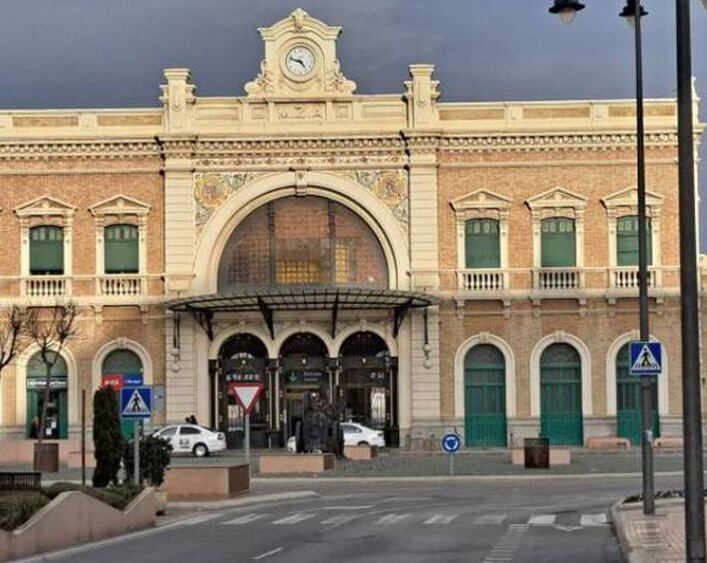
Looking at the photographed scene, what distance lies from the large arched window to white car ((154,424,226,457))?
6772 mm

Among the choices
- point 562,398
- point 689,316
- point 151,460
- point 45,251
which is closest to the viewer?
point 689,316

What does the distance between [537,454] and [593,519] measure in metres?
18.3

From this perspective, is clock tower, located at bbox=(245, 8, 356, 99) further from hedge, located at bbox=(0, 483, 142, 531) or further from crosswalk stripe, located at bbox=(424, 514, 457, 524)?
hedge, located at bbox=(0, 483, 142, 531)

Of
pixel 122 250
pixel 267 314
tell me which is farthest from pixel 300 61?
pixel 122 250

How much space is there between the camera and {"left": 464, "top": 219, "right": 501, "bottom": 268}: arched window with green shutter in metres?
59.6

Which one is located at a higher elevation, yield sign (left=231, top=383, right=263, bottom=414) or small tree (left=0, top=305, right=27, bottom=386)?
small tree (left=0, top=305, right=27, bottom=386)

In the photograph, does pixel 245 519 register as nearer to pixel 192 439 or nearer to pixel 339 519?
pixel 339 519

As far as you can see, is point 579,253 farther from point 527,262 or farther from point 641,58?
point 641,58

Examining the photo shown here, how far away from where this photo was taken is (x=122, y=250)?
59.9 meters

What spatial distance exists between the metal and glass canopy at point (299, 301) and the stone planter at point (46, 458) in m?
10.1

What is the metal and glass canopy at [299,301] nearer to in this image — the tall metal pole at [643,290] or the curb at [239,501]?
the curb at [239,501]

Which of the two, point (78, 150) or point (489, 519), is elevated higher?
point (78, 150)

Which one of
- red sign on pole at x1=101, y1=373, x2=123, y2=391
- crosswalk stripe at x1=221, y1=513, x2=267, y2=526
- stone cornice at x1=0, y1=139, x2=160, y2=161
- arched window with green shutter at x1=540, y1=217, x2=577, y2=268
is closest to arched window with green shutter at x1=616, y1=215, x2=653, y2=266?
arched window with green shutter at x1=540, y1=217, x2=577, y2=268

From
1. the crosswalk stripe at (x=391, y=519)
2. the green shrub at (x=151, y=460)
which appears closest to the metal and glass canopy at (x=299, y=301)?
the green shrub at (x=151, y=460)
